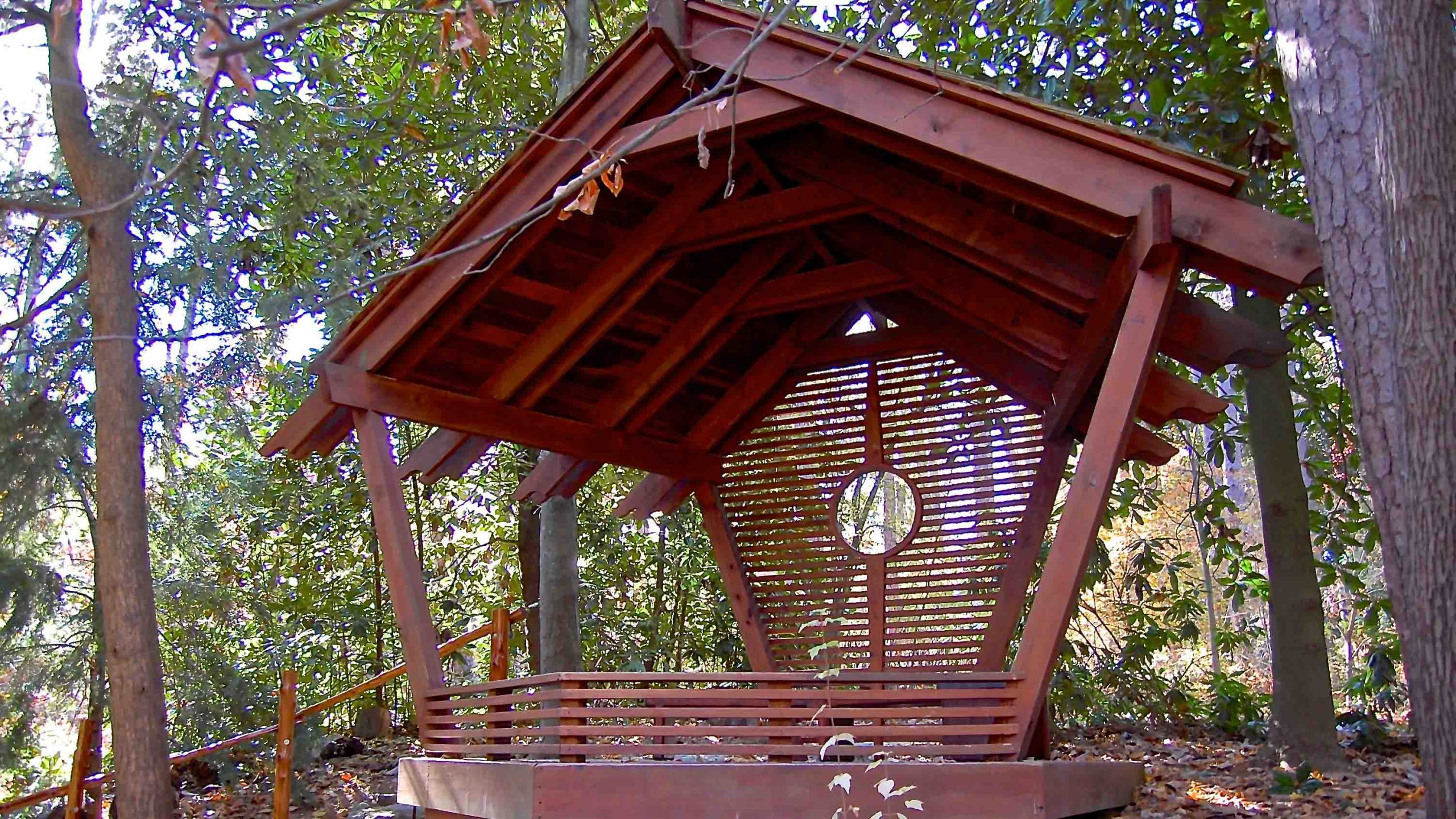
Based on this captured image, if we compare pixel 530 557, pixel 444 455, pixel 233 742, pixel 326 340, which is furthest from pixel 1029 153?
pixel 530 557

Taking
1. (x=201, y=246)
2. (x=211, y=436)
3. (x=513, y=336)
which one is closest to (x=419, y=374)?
(x=513, y=336)

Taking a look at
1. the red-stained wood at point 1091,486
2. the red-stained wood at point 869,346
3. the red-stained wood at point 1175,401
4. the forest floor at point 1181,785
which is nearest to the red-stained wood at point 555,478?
the red-stained wood at point 869,346

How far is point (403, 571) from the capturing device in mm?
5750

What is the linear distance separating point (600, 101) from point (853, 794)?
3.44m

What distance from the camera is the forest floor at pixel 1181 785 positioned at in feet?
18.0

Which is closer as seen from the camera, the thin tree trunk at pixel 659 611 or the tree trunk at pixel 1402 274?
the tree trunk at pixel 1402 274

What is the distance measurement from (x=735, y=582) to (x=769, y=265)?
7.20ft

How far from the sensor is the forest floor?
5.50 metres

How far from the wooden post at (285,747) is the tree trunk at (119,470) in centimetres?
58

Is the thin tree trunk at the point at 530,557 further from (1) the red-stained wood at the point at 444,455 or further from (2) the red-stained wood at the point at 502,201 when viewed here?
(2) the red-stained wood at the point at 502,201

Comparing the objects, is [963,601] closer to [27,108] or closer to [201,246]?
[201,246]

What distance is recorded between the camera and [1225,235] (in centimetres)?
417

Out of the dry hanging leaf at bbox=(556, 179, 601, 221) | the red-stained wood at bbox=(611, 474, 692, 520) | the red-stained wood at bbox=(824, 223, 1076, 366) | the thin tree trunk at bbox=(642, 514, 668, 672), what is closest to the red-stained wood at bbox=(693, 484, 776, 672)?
the red-stained wood at bbox=(611, 474, 692, 520)

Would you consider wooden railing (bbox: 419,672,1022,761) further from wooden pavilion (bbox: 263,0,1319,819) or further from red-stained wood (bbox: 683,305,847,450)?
red-stained wood (bbox: 683,305,847,450)
